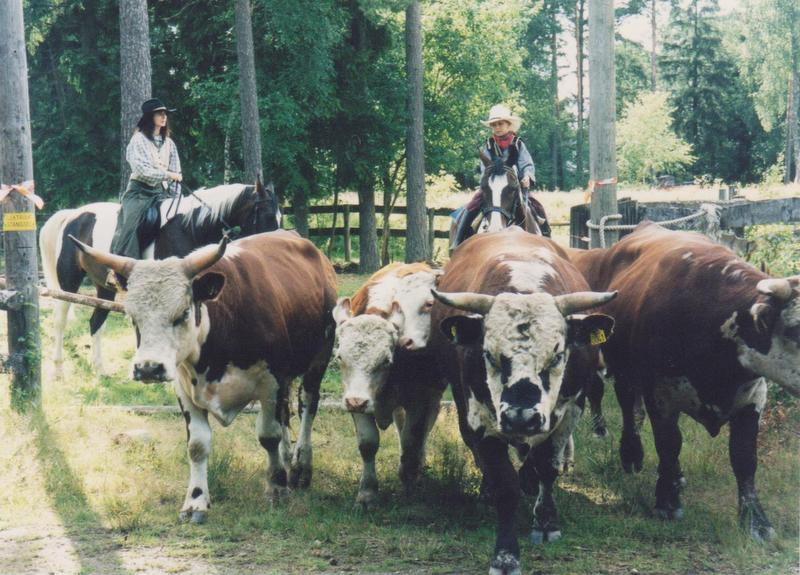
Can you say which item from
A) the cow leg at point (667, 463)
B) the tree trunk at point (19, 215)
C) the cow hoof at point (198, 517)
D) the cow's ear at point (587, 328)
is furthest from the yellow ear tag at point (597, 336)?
the tree trunk at point (19, 215)

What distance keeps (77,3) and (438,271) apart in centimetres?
1874

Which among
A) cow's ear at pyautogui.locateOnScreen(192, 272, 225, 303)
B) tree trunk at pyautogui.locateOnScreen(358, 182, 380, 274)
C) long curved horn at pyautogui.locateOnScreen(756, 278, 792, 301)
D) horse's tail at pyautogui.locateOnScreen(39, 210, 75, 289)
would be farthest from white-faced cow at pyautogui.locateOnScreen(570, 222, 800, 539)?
tree trunk at pyautogui.locateOnScreen(358, 182, 380, 274)

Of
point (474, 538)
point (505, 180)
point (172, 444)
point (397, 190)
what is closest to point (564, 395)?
point (474, 538)

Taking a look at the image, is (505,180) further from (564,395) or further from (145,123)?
(145,123)

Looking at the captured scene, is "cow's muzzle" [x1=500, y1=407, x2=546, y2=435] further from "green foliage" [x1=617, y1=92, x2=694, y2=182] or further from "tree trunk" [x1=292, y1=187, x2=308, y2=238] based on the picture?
"green foliage" [x1=617, y1=92, x2=694, y2=182]

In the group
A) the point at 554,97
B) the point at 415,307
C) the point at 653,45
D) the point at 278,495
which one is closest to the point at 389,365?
the point at 415,307

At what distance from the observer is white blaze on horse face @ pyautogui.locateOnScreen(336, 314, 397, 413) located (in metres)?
6.45

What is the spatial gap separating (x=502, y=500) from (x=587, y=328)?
111cm

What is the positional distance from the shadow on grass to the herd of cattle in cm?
63

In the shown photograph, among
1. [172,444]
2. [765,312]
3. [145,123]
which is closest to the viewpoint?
[765,312]

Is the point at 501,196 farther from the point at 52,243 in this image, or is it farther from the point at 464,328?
the point at 52,243

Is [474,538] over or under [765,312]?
under

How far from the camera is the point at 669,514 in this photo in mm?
6523

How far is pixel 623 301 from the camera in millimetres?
7117
